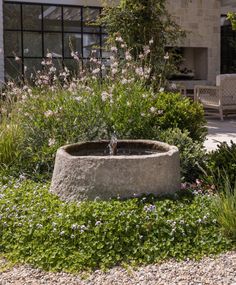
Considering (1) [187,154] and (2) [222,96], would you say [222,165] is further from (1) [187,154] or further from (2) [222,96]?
(2) [222,96]

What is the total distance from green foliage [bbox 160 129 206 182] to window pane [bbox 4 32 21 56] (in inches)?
337

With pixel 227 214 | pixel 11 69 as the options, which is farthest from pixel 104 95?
pixel 11 69

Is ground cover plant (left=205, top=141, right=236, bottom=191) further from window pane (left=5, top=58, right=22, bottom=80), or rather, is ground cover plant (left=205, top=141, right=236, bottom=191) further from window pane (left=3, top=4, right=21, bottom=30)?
window pane (left=3, top=4, right=21, bottom=30)

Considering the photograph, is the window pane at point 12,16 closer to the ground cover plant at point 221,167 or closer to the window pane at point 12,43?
the window pane at point 12,43

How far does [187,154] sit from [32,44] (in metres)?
9.13

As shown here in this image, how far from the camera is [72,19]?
1440cm

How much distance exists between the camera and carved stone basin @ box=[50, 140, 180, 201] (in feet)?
14.3

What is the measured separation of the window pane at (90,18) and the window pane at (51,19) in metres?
0.75

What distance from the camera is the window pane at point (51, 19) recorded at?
45.9ft

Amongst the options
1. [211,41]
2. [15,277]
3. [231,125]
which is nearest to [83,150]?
[15,277]

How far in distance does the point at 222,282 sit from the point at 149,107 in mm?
3082

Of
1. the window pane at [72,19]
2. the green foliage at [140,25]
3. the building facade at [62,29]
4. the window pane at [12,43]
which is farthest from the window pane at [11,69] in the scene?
the green foliage at [140,25]

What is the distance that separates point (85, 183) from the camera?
4.44 metres

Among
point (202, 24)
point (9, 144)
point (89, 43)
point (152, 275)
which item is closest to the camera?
point (152, 275)
